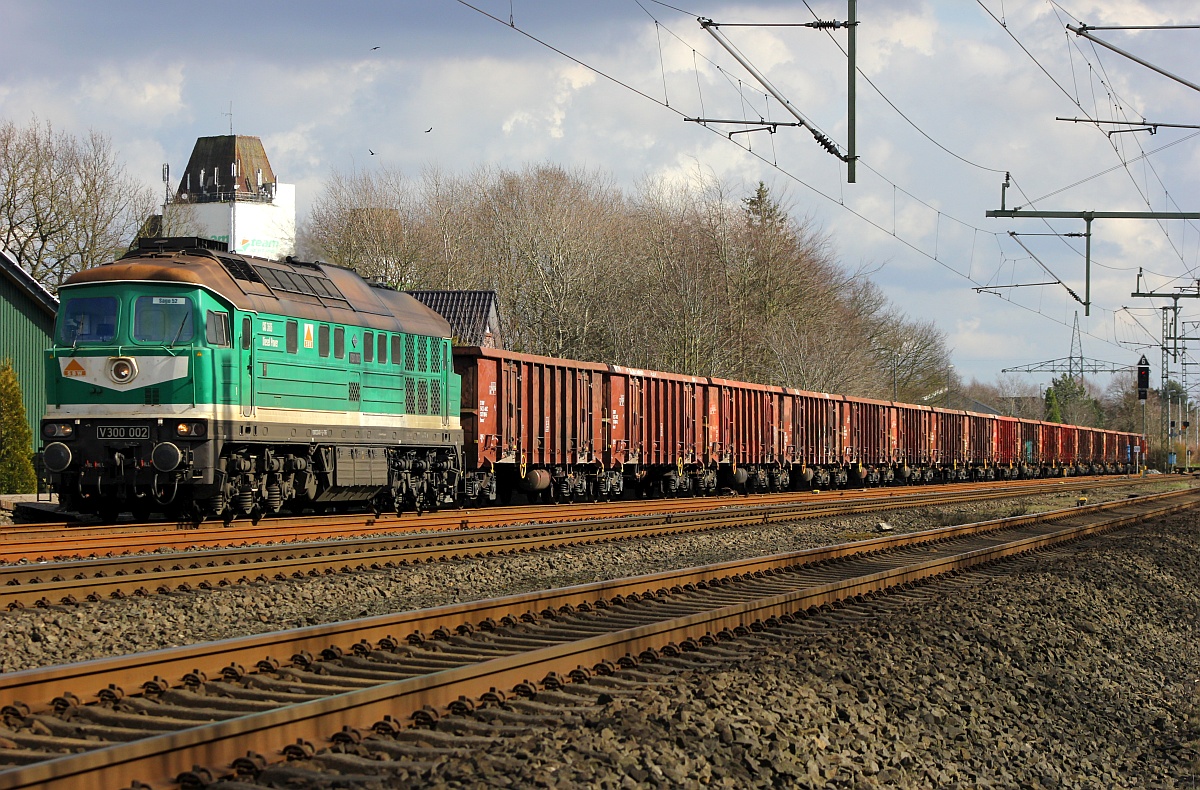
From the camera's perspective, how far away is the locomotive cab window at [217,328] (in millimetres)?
15672

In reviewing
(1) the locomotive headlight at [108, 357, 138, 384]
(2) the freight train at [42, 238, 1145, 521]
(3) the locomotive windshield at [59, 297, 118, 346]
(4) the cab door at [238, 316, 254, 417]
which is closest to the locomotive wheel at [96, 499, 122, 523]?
(2) the freight train at [42, 238, 1145, 521]

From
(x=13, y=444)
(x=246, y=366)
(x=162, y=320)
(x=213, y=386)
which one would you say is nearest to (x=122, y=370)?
(x=162, y=320)

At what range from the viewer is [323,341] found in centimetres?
1766

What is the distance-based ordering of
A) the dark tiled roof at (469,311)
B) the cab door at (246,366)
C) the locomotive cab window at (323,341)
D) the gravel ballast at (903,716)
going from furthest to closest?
the dark tiled roof at (469,311)
the locomotive cab window at (323,341)
the cab door at (246,366)
the gravel ballast at (903,716)

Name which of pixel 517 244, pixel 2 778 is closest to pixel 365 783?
pixel 2 778

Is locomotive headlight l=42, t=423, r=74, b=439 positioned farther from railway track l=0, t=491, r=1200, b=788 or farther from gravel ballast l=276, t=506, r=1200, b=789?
gravel ballast l=276, t=506, r=1200, b=789

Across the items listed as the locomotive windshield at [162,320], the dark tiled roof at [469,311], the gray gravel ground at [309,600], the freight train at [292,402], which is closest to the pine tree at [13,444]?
the freight train at [292,402]

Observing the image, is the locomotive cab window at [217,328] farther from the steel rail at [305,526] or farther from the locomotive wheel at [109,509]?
the locomotive wheel at [109,509]

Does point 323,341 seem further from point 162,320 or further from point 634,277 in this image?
point 634,277

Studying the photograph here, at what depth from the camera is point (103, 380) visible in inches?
616

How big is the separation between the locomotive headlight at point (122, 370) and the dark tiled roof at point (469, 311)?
1271 inches

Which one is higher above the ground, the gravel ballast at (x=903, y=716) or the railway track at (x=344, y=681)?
the railway track at (x=344, y=681)

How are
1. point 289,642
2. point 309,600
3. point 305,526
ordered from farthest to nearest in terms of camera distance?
point 305,526
point 309,600
point 289,642

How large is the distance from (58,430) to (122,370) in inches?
48.7
